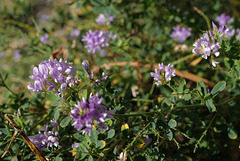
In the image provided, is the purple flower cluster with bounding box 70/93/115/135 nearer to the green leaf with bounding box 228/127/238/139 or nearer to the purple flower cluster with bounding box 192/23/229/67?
the purple flower cluster with bounding box 192/23/229/67

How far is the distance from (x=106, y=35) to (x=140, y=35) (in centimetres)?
72

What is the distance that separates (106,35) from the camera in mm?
1981

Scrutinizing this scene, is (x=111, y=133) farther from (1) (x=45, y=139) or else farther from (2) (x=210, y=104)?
(2) (x=210, y=104)

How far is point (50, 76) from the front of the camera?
3.99 feet

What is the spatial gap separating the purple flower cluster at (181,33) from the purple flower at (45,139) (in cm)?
140

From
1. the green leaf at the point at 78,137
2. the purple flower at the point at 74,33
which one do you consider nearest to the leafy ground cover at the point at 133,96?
the green leaf at the point at 78,137

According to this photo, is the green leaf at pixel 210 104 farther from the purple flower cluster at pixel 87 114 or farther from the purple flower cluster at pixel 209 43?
the purple flower cluster at pixel 87 114

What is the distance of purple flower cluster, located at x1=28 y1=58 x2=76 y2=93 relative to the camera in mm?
1174

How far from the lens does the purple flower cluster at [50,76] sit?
3.85 ft

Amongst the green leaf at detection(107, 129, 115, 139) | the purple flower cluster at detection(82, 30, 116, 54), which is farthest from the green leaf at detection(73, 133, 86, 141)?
the purple flower cluster at detection(82, 30, 116, 54)

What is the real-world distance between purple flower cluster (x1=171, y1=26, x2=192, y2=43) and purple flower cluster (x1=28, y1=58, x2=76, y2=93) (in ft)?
4.24

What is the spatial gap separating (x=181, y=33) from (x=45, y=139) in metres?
1.50

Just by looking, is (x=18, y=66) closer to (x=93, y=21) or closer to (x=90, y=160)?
(x=93, y=21)

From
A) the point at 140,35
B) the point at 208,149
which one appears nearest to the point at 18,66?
the point at 140,35
